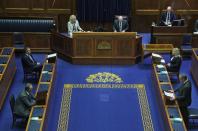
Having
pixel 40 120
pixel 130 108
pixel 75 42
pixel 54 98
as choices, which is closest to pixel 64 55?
pixel 75 42

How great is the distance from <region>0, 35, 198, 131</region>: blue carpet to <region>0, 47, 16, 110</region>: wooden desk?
194mm

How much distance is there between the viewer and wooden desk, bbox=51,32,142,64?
13.0 m

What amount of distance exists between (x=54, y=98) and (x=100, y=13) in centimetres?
499

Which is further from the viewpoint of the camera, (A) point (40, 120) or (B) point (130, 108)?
(B) point (130, 108)

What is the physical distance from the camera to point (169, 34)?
1399 centimetres

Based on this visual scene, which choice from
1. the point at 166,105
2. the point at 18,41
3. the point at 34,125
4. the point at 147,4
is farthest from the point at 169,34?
the point at 34,125

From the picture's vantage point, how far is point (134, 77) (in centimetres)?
1262

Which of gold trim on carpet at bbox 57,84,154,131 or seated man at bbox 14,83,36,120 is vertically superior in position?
seated man at bbox 14,83,36,120

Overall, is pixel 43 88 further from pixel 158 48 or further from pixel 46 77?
pixel 158 48

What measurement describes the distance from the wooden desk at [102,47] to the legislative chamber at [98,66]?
0.03 meters

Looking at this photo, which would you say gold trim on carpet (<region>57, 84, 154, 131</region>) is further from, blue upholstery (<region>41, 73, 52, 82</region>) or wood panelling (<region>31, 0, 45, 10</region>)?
wood panelling (<region>31, 0, 45, 10</region>)

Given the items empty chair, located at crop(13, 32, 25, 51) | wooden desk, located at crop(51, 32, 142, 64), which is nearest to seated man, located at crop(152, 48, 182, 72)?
wooden desk, located at crop(51, 32, 142, 64)

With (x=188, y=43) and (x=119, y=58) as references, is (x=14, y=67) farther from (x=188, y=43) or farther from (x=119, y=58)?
(x=188, y=43)

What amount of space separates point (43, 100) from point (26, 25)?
16.8 ft
